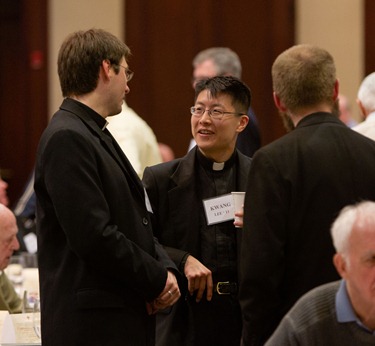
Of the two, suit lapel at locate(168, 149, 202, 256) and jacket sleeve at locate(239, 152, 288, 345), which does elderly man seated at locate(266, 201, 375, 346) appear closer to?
jacket sleeve at locate(239, 152, 288, 345)

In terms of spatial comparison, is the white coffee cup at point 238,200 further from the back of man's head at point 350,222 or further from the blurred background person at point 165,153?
the blurred background person at point 165,153

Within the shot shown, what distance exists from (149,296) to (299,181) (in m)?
0.64

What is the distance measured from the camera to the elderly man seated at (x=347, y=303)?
7.97ft

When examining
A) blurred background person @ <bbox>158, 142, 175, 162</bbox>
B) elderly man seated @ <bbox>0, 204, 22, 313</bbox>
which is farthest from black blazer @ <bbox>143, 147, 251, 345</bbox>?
blurred background person @ <bbox>158, 142, 175, 162</bbox>

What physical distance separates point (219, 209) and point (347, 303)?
1.24 meters

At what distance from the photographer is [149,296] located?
124 inches

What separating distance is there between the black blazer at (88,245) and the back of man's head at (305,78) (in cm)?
62

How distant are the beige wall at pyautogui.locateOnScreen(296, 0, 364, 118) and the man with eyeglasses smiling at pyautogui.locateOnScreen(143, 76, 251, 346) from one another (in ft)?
13.4

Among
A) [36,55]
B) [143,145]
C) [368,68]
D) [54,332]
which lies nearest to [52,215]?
[54,332]

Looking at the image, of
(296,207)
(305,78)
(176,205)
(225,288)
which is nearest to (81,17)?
(176,205)

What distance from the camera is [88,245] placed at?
9.86ft

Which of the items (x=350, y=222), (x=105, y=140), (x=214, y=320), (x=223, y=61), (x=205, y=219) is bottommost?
(x=214, y=320)

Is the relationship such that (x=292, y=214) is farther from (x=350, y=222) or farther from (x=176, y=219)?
(x=176, y=219)

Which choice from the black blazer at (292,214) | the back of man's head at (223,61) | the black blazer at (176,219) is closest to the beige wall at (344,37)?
the back of man's head at (223,61)
